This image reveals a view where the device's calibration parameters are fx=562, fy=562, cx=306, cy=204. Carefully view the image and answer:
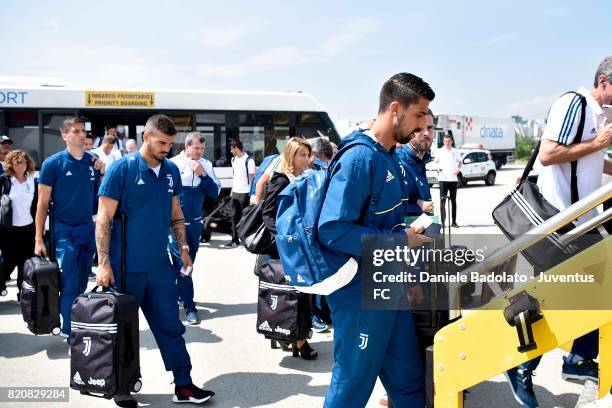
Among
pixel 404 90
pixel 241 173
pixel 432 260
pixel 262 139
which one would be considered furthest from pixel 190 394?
pixel 262 139

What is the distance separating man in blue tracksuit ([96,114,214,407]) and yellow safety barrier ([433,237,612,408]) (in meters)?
2.11

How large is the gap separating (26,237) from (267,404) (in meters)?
4.48

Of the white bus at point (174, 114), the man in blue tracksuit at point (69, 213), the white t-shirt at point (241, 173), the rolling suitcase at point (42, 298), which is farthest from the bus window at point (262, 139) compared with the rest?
the rolling suitcase at point (42, 298)

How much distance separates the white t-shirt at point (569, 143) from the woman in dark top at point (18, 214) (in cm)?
597

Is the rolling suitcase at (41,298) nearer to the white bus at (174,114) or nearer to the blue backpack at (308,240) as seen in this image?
the blue backpack at (308,240)

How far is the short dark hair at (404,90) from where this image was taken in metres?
2.55

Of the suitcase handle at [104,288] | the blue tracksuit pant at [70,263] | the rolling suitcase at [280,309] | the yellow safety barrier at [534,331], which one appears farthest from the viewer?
the blue tracksuit pant at [70,263]

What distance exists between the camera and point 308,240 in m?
2.47

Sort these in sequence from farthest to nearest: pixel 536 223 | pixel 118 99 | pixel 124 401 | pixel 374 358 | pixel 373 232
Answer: pixel 118 99 → pixel 124 401 → pixel 536 223 → pixel 374 358 → pixel 373 232

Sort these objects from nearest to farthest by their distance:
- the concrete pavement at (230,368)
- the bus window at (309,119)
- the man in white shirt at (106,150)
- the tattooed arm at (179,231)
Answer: the concrete pavement at (230,368), the tattooed arm at (179,231), the man in white shirt at (106,150), the bus window at (309,119)

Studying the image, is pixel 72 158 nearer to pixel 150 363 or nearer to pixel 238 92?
pixel 150 363

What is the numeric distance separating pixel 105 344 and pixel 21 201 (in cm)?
409

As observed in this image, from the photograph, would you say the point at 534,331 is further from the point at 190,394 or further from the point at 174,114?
the point at 174,114

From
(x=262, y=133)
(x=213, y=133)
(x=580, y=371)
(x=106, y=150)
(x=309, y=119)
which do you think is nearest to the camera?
(x=580, y=371)
